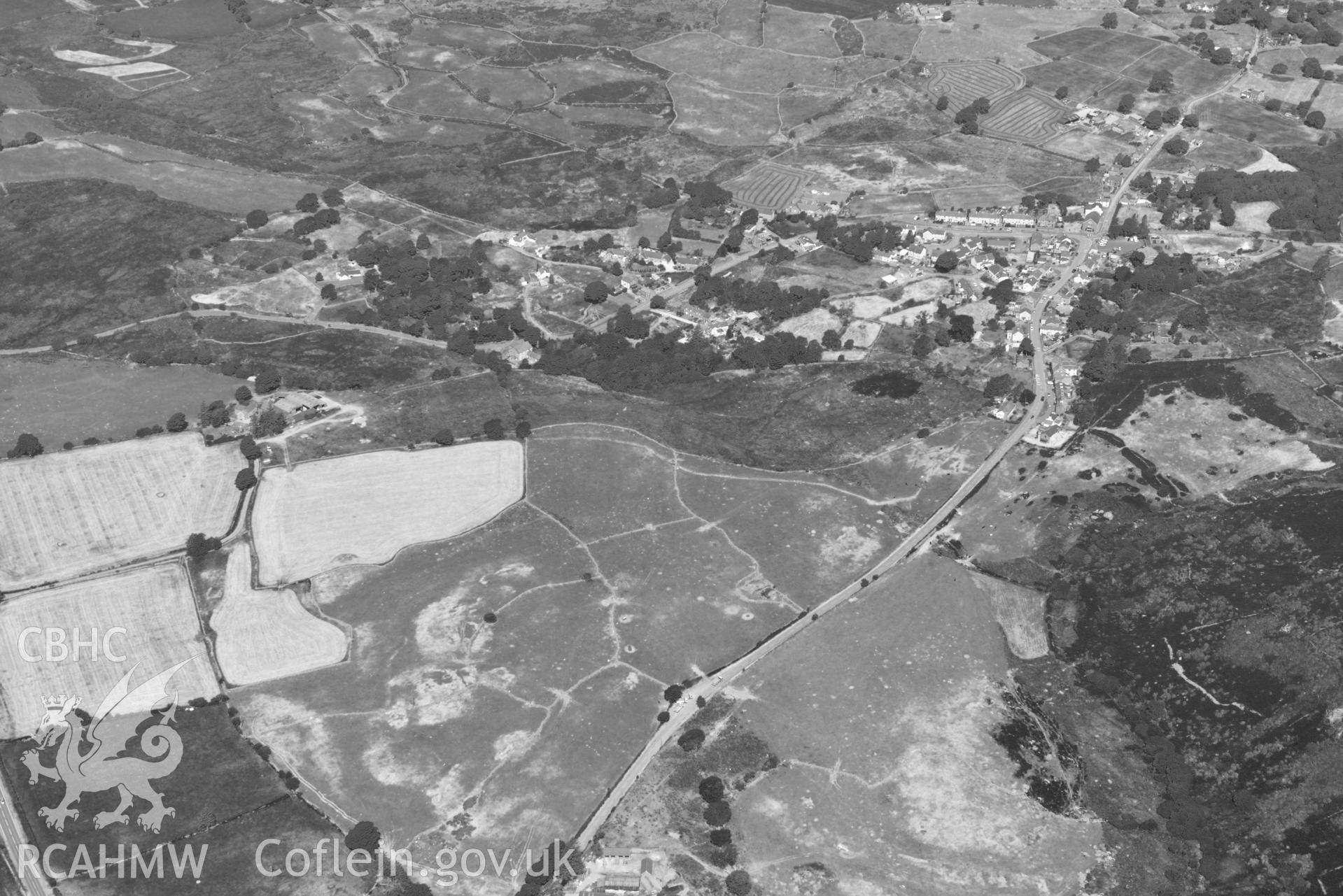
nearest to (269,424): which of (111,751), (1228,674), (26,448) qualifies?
(26,448)

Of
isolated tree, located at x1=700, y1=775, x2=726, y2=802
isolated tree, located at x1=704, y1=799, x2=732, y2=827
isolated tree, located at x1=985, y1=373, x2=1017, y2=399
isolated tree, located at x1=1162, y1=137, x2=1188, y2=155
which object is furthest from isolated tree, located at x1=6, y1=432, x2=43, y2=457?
isolated tree, located at x1=1162, y1=137, x2=1188, y2=155

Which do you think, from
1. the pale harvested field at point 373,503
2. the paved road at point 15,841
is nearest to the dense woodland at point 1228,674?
the pale harvested field at point 373,503

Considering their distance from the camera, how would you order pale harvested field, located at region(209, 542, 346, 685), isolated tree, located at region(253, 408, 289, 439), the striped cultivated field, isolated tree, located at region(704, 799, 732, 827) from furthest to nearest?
1. the striped cultivated field
2. isolated tree, located at region(253, 408, 289, 439)
3. pale harvested field, located at region(209, 542, 346, 685)
4. isolated tree, located at region(704, 799, 732, 827)

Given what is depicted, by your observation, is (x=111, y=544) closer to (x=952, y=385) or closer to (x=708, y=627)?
(x=708, y=627)

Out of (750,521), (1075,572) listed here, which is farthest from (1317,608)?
(750,521)

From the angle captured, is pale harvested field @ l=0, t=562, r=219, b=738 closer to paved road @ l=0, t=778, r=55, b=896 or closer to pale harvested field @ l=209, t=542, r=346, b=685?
pale harvested field @ l=209, t=542, r=346, b=685

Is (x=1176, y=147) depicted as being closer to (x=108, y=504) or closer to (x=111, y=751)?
(x=108, y=504)

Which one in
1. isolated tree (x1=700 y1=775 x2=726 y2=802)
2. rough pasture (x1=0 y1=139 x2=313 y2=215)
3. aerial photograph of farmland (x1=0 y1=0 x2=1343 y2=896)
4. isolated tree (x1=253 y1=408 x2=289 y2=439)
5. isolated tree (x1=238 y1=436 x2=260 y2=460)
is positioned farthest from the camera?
rough pasture (x1=0 y1=139 x2=313 y2=215)
